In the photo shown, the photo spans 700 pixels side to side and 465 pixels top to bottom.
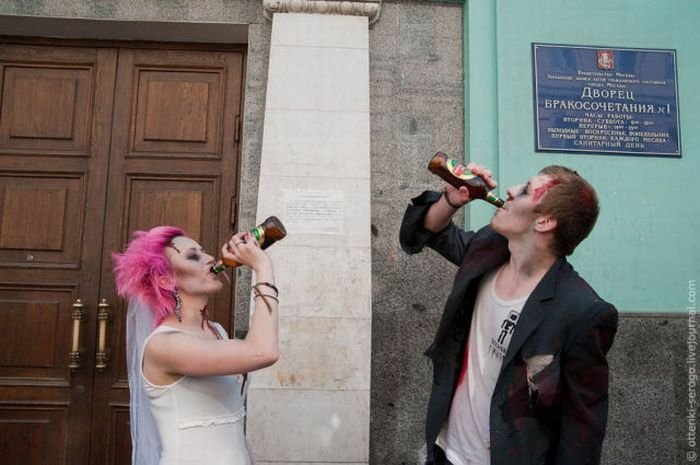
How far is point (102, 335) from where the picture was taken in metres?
4.48

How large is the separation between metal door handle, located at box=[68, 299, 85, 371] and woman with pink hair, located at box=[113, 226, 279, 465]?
5.69ft

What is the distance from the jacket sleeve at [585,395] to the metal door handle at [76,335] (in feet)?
10.7

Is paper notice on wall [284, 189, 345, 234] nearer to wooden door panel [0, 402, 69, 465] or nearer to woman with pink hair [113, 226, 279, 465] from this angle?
woman with pink hair [113, 226, 279, 465]

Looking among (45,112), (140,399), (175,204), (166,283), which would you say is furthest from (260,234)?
(45,112)

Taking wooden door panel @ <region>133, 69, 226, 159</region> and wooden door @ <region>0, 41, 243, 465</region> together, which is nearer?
wooden door @ <region>0, 41, 243, 465</region>

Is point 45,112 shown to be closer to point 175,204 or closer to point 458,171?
point 175,204

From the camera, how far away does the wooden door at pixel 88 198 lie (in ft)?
14.7

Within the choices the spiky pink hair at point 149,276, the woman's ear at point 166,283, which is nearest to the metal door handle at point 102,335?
the spiky pink hair at point 149,276

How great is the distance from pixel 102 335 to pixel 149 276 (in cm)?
188

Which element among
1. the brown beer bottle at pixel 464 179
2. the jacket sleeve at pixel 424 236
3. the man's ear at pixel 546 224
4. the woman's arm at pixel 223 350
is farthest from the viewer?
the jacket sleeve at pixel 424 236

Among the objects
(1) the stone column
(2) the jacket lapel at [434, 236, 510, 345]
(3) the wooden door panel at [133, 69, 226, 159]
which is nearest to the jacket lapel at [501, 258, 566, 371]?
(2) the jacket lapel at [434, 236, 510, 345]

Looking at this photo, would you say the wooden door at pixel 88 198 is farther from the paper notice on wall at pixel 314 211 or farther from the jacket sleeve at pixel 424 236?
the jacket sleeve at pixel 424 236

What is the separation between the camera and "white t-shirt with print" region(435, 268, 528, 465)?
2.51 meters

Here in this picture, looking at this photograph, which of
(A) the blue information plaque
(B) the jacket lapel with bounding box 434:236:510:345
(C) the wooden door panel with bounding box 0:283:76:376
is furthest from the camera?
(A) the blue information plaque
